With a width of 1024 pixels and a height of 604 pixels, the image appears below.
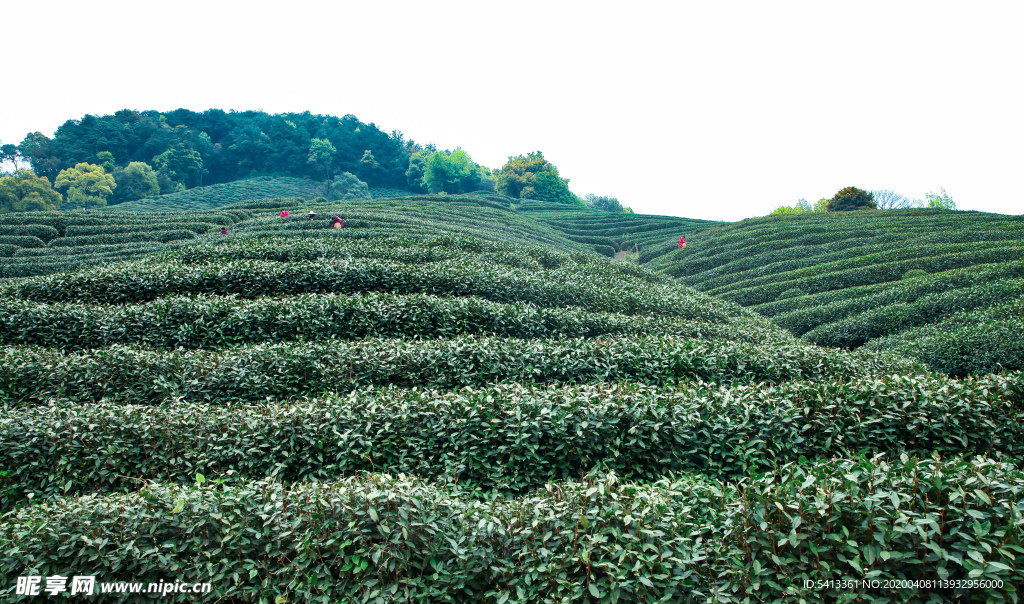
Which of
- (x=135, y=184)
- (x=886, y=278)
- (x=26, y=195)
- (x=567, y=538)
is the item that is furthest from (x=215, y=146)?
(x=567, y=538)

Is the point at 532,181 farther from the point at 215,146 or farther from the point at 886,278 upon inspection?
the point at 886,278

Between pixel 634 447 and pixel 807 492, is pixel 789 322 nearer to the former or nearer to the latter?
pixel 634 447

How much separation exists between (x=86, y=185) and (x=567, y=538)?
3775 inches

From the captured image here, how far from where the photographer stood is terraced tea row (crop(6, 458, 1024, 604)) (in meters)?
4.01

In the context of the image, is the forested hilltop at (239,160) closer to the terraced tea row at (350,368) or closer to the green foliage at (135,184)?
the green foliage at (135,184)

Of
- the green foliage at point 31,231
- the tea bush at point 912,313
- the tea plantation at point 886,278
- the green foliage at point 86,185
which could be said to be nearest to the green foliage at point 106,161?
the green foliage at point 86,185

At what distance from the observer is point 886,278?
79.0ft

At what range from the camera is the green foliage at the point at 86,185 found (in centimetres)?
7206

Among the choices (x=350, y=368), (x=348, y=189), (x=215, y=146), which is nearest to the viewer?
(x=350, y=368)

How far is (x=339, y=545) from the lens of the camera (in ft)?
15.3

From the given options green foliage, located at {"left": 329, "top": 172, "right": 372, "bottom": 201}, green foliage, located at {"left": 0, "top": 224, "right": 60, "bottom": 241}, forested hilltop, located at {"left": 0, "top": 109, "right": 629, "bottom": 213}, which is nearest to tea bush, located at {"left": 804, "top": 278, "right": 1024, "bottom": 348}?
green foliage, located at {"left": 0, "top": 224, "right": 60, "bottom": 241}

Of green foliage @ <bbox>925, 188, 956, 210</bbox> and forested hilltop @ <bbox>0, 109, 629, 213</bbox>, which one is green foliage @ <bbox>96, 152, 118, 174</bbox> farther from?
green foliage @ <bbox>925, 188, 956, 210</bbox>

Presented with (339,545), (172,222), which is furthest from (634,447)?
(172,222)

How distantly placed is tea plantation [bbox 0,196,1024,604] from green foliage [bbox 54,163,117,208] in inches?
2946
